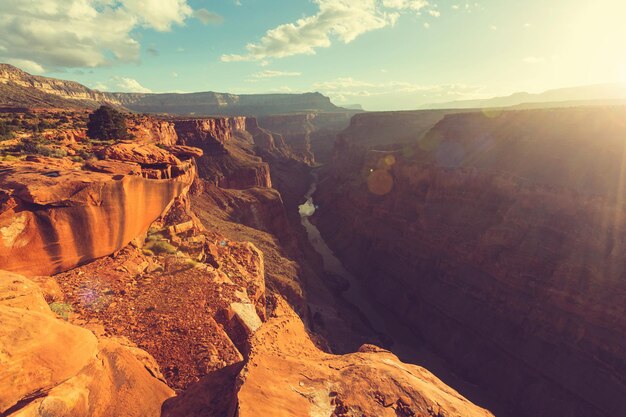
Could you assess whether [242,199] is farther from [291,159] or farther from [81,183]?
[291,159]

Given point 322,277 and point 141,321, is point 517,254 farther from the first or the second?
point 141,321

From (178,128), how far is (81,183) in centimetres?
7431

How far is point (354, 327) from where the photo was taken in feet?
127

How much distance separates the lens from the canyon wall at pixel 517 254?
1222 inches

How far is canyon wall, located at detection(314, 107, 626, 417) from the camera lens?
31.0m

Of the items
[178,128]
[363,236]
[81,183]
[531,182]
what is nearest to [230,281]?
[81,183]

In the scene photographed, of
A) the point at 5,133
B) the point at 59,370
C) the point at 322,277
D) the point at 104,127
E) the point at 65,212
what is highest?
the point at 104,127

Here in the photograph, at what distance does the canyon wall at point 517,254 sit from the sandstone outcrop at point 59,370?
3670cm

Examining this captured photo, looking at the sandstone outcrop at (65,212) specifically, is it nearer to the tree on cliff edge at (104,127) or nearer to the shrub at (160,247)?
the shrub at (160,247)

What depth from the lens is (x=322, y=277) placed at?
51.7m

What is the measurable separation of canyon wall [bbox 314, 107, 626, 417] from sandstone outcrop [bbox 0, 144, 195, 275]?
3797 cm

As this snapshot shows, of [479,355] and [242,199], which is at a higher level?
[242,199]

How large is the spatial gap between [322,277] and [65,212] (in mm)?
42207

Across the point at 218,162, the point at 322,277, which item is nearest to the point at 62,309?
the point at 322,277
